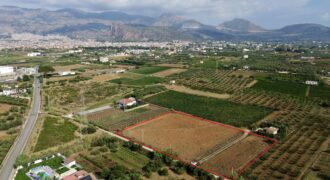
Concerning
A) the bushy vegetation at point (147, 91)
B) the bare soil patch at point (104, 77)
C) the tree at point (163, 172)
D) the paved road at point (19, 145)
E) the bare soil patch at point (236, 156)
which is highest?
the bare soil patch at point (104, 77)

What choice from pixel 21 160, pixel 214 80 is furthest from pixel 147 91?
pixel 21 160

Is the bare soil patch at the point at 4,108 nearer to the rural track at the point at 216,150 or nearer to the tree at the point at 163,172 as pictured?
the tree at the point at 163,172

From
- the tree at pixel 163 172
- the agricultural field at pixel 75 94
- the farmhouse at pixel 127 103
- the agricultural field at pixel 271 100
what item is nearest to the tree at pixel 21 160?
the tree at pixel 163 172

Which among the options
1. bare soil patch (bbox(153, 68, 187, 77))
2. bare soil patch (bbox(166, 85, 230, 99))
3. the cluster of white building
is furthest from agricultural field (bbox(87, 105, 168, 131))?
the cluster of white building

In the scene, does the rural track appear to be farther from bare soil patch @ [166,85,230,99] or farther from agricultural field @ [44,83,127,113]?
agricultural field @ [44,83,127,113]

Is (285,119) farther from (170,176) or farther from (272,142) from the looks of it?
(170,176)

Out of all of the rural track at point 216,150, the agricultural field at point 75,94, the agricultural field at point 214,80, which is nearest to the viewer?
the rural track at point 216,150
